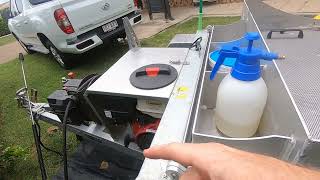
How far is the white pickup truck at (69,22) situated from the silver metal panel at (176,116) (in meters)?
3.72

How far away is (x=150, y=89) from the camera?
125 centimetres

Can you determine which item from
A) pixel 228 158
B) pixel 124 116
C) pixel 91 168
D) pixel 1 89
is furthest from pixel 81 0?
pixel 228 158

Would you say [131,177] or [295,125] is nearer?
[295,125]

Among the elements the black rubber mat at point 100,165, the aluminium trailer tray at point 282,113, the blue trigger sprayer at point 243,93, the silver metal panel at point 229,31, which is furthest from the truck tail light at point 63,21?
the blue trigger sprayer at point 243,93

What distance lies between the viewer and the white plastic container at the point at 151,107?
1315 millimetres

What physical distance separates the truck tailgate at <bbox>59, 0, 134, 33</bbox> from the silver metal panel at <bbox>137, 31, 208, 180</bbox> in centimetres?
371

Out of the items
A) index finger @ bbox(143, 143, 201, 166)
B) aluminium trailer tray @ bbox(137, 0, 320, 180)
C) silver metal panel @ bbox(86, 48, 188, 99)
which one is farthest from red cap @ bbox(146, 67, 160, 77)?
index finger @ bbox(143, 143, 201, 166)

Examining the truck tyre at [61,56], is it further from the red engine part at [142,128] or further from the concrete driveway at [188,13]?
the red engine part at [142,128]

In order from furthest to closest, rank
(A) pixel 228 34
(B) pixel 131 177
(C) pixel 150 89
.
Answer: (B) pixel 131 177
(A) pixel 228 34
(C) pixel 150 89

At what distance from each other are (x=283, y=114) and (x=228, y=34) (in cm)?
126

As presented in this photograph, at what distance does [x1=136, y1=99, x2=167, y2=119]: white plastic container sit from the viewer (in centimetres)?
132

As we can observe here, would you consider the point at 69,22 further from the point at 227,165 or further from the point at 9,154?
the point at 227,165

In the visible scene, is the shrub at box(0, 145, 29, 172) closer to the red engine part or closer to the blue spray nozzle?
the red engine part

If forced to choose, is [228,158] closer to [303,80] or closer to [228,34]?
[303,80]
